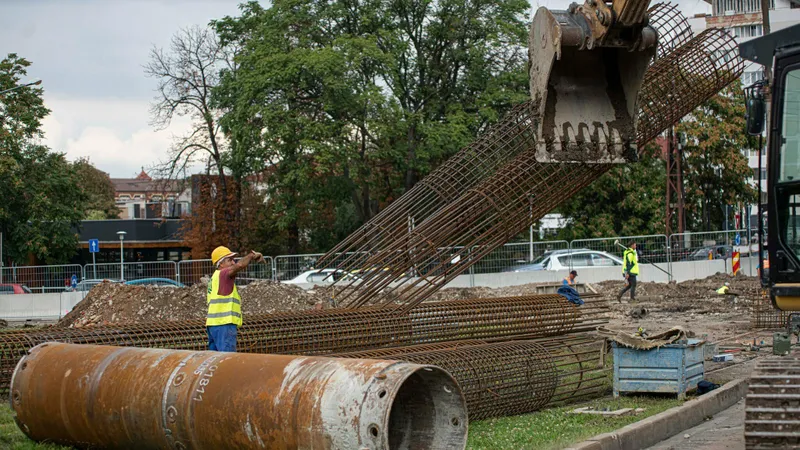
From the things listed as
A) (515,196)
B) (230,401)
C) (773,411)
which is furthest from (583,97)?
(230,401)

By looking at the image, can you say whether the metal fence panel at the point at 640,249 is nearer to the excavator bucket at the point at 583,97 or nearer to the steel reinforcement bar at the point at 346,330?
the steel reinforcement bar at the point at 346,330

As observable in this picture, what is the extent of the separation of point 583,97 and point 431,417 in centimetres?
710

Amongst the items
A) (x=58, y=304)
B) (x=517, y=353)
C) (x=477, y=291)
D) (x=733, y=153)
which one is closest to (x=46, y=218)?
(x=58, y=304)

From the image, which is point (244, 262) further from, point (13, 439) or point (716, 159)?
point (716, 159)

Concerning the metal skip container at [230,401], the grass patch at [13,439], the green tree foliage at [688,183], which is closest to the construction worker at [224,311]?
the metal skip container at [230,401]

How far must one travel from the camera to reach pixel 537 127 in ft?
41.1

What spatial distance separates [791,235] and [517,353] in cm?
319

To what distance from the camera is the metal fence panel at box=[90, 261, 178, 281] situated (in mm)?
30266

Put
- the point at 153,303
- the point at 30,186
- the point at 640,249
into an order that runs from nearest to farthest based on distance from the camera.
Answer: the point at 153,303 < the point at 640,249 < the point at 30,186

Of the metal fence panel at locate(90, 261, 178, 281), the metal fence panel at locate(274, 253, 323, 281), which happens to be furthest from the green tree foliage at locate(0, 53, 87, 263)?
the metal fence panel at locate(274, 253, 323, 281)

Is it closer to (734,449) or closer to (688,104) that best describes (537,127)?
(688,104)

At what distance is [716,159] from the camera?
157 ft

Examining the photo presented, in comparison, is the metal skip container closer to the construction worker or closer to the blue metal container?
the construction worker

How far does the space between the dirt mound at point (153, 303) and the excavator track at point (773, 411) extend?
14.2 metres
